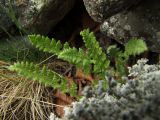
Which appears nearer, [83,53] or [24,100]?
[83,53]

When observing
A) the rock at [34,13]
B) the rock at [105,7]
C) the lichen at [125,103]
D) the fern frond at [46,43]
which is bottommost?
the lichen at [125,103]

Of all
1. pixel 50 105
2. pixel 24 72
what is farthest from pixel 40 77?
pixel 50 105

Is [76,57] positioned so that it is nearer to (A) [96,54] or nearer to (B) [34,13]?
(A) [96,54]

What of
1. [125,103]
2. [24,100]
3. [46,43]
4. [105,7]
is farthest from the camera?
[24,100]

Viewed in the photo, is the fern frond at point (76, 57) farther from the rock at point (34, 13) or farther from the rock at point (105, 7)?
the rock at point (34, 13)

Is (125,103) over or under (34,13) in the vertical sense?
under

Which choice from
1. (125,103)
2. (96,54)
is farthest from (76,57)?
(125,103)

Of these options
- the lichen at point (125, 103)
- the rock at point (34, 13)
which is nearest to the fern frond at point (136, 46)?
the lichen at point (125, 103)
